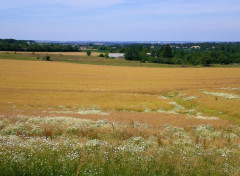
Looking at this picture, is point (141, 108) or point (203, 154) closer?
point (203, 154)

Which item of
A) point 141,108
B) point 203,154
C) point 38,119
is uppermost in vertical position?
point 203,154

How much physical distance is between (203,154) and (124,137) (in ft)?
16.7

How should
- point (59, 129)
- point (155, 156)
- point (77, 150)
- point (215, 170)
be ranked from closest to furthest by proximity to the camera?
point (215, 170) < point (155, 156) < point (77, 150) < point (59, 129)

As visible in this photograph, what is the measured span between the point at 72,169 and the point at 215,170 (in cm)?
411

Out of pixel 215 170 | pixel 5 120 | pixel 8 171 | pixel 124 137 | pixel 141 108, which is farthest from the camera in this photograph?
pixel 141 108

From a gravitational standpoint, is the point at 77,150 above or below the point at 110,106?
above

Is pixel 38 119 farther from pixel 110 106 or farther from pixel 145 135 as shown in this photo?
pixel 110 106

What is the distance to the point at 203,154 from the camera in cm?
820

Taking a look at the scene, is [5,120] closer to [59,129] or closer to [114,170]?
[59,129]

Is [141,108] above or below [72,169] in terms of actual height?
below

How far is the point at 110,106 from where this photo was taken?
32250 mm

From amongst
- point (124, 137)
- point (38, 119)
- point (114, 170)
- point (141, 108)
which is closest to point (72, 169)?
point (114, 170)

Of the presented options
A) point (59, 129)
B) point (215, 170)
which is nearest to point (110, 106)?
point (59, 129)

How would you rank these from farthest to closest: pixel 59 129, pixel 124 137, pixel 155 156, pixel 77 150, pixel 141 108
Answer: pixel 141 108
pixel 59 129
pixel 124 137
pixel 77 150
pixel 155 156
